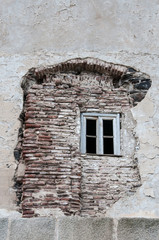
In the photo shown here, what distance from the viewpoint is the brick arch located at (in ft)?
18.8

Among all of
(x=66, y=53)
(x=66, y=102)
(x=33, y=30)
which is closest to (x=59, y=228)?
(x=66, y=102)

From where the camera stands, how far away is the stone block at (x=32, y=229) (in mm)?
4559

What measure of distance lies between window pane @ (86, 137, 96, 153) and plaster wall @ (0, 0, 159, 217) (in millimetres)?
586

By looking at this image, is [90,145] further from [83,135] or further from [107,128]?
[107,128]

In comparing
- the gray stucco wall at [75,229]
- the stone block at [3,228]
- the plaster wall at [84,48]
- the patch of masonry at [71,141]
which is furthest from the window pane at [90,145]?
the stone block at [3,228]

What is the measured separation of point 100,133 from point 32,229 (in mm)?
1585

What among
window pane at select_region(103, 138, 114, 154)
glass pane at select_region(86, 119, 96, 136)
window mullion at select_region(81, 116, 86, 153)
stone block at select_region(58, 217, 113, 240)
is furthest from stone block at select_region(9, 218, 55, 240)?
glass pane at select_region(86, 119, 96, 136)

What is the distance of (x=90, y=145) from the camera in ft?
17.7

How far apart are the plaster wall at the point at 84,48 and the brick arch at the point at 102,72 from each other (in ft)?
0.28

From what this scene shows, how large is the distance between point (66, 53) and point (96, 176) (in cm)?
188

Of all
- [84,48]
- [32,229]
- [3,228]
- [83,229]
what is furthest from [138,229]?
[84,48]

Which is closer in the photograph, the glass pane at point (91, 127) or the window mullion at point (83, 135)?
the window mullion at point (83, 135)

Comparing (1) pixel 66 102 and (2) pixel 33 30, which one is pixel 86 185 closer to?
(1) pixel 66 102

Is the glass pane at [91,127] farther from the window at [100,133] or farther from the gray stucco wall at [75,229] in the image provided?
the gray stucco wall at [75,229]
